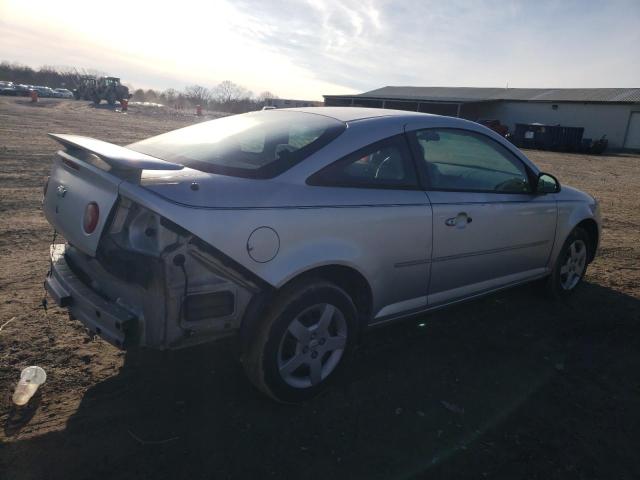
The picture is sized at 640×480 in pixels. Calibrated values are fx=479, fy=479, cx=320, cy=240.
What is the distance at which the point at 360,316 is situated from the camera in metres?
3.06

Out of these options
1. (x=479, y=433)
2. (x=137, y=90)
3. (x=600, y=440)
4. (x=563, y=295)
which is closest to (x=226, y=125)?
(x=479, y=433)

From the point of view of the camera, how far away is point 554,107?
41.5 m

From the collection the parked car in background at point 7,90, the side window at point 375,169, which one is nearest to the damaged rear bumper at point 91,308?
the side window at point 375,169

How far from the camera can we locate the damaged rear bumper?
2.30 metres

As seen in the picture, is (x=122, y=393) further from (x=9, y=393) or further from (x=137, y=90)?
(x=137, y=90)

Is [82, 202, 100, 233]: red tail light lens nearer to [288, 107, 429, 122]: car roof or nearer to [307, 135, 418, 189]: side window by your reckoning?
[307, 135, 418, 189]: side window

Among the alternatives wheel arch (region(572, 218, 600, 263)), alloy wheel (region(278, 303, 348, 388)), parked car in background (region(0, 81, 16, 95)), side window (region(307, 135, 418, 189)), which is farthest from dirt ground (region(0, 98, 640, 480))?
parked car in background (region(0, 81, 16, 95))

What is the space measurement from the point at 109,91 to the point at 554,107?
41151mm

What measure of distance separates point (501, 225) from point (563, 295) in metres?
1.61

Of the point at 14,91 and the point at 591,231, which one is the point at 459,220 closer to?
the point at 591,231

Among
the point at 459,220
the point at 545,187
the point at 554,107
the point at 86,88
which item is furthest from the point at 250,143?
the point at 86,88

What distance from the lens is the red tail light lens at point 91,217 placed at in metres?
2.45

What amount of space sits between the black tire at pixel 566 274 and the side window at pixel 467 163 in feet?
3.18

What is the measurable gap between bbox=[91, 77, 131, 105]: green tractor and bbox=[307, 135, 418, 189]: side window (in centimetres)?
4943
